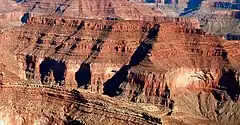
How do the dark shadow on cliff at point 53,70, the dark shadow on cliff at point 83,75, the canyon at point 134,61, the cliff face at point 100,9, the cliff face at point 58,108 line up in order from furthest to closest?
the cliff face at point 100,9
the dark shadow on cliff at point 53,70
the dark shadow on cliff at point 83,75
the canyon at point 134,61
the cliff face at point 58,108

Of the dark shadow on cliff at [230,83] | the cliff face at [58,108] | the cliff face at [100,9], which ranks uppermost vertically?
the cliff face at [100,9]

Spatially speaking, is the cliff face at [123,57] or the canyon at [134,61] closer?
the canyon at [134,61]

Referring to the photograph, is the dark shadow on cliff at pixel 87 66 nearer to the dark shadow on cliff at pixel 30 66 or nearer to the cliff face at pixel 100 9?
the dark shadow on cliff at pixel 30 66

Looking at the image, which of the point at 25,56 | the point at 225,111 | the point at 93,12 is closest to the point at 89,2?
the point at 93,12

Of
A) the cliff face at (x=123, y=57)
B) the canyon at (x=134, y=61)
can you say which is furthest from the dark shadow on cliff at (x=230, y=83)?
the cliff face at (x=123, y=57)

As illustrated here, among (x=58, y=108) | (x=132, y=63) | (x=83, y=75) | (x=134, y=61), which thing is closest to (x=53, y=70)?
(x=83, y=75)

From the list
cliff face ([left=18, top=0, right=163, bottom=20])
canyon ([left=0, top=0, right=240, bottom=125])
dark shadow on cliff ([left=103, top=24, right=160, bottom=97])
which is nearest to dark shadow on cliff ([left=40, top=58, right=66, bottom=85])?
canyon ([left=0, top=0, right=240, bottom=125])

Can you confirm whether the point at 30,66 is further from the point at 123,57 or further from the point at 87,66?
the point at 123,57
